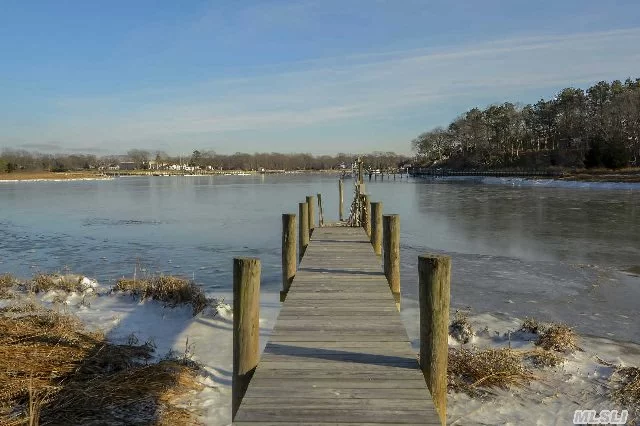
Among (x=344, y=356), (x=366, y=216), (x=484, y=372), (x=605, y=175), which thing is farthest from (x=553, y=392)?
(x=605, y=175)

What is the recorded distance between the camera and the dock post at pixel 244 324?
4.82m

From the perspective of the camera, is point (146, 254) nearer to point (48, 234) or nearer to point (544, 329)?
point (48, 234)

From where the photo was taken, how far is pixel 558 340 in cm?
790

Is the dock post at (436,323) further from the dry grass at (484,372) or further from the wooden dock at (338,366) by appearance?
the dry grass at (484,372)

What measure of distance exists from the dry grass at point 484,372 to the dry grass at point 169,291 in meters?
5.28

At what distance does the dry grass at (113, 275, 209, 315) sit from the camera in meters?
10.2

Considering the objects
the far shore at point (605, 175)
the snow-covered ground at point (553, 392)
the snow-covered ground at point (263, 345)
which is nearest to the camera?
the snow-covered ground at point (553, 392)

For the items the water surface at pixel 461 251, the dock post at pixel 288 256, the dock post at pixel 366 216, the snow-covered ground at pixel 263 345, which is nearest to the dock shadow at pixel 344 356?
the snow-covered ground at pixel 263 345

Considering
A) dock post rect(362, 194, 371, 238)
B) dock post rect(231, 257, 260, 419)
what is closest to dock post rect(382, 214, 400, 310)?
dock post rect(231, 257, 260, 419)

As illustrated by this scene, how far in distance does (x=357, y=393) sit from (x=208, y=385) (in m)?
3.26

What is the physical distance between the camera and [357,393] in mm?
4262

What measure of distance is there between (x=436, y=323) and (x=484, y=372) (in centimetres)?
255

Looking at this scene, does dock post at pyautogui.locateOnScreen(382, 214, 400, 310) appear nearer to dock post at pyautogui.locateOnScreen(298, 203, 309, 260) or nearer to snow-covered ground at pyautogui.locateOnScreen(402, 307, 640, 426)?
snow-covered ground at pyautogui.locateOnScreen(402, 307, 640, 426)

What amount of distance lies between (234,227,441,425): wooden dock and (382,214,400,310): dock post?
3.44 ft
